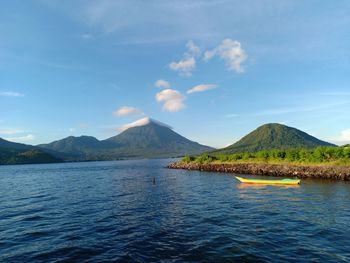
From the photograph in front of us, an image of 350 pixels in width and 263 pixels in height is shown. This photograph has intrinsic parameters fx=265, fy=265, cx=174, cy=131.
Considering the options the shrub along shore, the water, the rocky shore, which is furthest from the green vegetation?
the water

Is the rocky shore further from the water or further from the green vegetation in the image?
the water

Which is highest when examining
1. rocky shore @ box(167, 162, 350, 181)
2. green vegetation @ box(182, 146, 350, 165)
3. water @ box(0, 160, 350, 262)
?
green vegetation @ box(182, 146, 350, 165)

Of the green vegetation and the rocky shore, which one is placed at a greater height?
the green vegetation

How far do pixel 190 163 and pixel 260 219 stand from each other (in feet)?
340

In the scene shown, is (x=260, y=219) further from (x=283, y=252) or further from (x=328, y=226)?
(x=283, y=252)

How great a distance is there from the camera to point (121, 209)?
34750 mm

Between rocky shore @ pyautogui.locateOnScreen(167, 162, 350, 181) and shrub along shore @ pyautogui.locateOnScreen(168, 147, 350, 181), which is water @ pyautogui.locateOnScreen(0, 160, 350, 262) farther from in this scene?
shrub along shore @ pyautogui.locateOnScreen(168, 147, 350, 181)

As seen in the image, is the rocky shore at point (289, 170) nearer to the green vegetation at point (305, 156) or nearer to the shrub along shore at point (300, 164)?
the shrub along shore at point (300, 164)

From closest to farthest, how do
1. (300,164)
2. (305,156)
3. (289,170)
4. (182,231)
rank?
(182,231), (289,170), (300,164), (305,156)

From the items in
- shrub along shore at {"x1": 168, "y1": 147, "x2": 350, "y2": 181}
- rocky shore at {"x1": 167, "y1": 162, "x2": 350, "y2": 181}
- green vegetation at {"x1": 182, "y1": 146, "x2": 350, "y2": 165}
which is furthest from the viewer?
green vegetation at {"x1": 182, "y1": 146, "x2": 350, "y2": 165}

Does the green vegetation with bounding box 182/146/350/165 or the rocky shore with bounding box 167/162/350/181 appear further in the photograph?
the green vegetation with bounding box 182/146/350/165

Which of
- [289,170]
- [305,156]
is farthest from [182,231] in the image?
[305,156]

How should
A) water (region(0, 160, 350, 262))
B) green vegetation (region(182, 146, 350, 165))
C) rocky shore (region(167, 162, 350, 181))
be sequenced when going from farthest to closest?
green vegetation (region(182, 146, 350, 165)) → rocky shore (region(167, 162, 350, 181)) → water (region(0, 160, 350, 262))

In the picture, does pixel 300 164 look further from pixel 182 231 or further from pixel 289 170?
pixel 182 231
